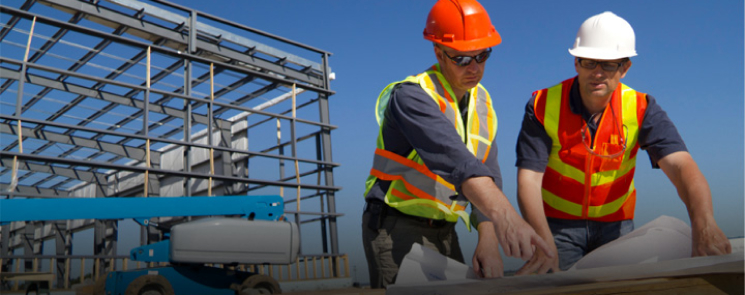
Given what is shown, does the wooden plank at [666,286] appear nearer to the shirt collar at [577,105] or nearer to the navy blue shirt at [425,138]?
the navy blue shirt at [425,138]

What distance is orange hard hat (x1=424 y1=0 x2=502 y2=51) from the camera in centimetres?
233

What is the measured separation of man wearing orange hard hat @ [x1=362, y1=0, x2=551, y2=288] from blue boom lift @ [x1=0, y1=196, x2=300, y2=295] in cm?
391

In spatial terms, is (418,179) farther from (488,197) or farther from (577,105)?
(577,105)

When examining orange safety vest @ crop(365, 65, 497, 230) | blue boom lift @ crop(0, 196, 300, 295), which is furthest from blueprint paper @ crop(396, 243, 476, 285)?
blue boom lift @ crop(0, 196, 300, 295)

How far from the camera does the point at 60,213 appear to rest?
5.62 m

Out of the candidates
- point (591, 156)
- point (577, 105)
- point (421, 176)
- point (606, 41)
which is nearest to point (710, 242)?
point (591, 156)

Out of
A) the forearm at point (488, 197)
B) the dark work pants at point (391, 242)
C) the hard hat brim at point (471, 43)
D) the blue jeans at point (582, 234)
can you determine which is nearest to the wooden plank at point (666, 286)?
the forearm at point (488, 197)

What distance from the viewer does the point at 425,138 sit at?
202cm

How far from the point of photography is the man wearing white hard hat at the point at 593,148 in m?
2.43

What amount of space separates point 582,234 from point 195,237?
4.39m

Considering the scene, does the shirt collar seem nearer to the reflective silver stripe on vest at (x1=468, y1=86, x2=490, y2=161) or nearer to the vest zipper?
the vest zipper

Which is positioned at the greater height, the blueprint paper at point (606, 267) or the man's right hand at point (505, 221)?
the man's right hand at point (505, 221)

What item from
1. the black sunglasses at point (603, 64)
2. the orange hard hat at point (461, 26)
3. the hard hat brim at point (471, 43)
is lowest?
the black sunglasses at point (603, 64)

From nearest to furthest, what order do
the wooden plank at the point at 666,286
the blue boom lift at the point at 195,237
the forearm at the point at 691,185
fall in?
the wooden plank at the point at 666,286
the forearm at the point at 691,185
the blue boom lift at the point at 195,237
